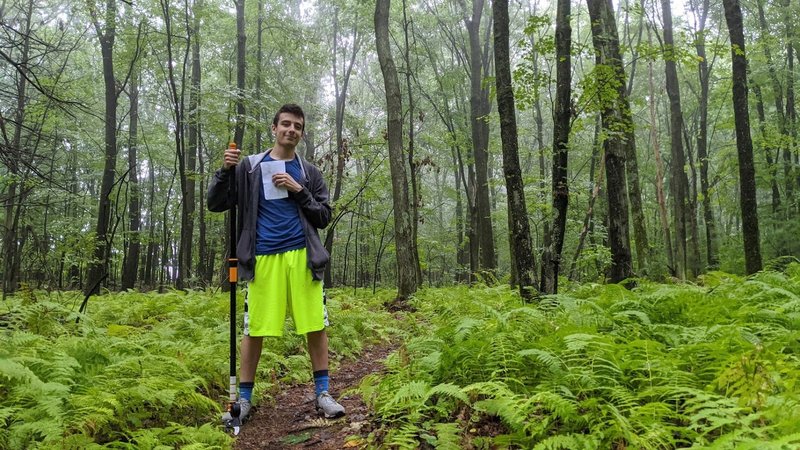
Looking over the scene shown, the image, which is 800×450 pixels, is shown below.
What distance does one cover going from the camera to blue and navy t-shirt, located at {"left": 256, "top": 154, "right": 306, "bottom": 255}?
13.1 ft

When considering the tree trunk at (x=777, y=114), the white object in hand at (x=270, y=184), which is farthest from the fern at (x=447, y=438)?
the tree trunk at (x=777, y=114)

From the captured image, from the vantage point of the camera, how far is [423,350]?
4.78 m

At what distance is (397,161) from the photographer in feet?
35.7

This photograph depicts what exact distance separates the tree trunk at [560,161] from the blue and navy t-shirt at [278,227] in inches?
180

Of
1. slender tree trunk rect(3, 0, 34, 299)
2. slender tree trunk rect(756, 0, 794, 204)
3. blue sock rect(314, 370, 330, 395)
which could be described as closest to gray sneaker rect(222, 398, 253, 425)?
blue sock rect(314, 370, 330, 395)

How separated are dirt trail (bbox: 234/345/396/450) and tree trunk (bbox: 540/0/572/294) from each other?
3769 millimetres

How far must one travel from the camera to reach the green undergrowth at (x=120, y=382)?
123 inches

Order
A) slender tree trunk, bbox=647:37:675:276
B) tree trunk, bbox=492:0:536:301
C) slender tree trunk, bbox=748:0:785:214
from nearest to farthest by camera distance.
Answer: tree trunk, bbox=492:0:536:301 < slender tree trunk, bbox=647:37:675:276 < slender tree trunk, bbox=748:0:785:214

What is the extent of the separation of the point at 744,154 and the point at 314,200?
8.65m

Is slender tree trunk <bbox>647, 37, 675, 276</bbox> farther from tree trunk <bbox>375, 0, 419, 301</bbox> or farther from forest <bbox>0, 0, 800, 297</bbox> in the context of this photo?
tree trunk <bbox>375, 0, 419, 301</bbox>

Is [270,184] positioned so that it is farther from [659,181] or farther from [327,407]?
[659,181]

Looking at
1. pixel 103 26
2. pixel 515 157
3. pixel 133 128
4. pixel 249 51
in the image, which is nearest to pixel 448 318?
pixel 515 157

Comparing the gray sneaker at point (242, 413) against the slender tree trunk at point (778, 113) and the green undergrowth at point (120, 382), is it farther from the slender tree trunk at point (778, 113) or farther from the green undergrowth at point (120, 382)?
the slender tree trunk at point (778, 113)

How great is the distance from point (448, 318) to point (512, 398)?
3.66m
